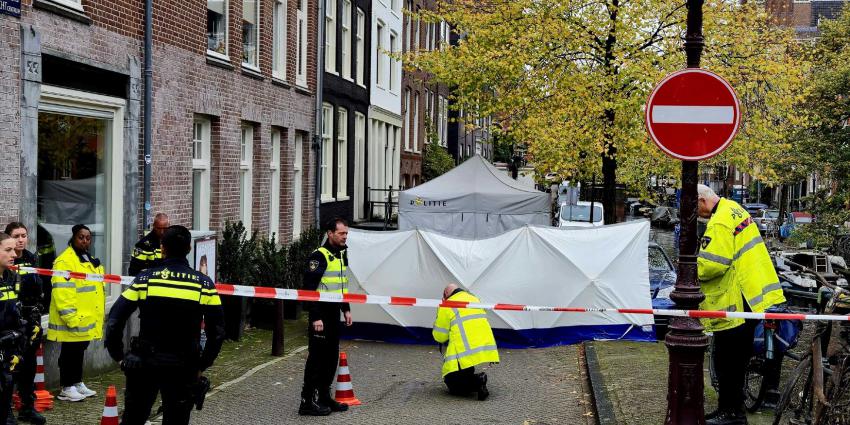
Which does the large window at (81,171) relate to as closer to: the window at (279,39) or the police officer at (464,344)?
the police officer at (464,344)

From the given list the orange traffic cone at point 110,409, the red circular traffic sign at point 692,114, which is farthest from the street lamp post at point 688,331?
the orange traffic cone at point 110,409

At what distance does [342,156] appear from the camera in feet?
88.1

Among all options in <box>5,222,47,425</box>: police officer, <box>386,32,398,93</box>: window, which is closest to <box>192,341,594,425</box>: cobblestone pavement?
<box>5,222,47,425</box>: police officer

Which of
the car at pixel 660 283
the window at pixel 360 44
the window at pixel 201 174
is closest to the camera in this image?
the car at pixel 660 283

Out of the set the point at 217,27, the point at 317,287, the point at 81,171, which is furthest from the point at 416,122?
the point at 317,287

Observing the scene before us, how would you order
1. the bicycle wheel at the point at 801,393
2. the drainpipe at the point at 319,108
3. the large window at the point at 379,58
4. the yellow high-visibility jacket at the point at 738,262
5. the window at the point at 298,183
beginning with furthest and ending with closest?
the large window at the point at 379,58, the drainpipe at the point at 319,108, the window at the point at 298,183, the yellow high-visibility jacket at the point at 738,262, the bicycle wheel at the point at 801,393

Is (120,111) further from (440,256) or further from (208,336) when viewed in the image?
(208,336)

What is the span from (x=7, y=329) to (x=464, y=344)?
4.57 meters

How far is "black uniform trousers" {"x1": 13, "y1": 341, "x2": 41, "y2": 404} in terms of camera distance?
27.0ft

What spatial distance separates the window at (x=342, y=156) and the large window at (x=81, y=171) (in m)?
13.7

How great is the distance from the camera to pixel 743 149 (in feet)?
68.6

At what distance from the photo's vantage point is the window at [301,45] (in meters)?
21.0

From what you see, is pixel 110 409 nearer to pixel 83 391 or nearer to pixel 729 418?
Answer: pixel 83 391

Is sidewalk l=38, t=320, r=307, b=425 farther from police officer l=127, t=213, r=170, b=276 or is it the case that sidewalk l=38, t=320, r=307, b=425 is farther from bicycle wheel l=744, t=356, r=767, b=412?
bicycle wheel l=744, t=356, r=767, b=412
